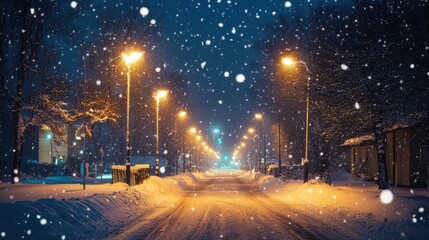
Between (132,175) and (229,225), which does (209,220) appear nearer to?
(229,225)

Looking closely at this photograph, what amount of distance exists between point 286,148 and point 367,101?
4693 cm

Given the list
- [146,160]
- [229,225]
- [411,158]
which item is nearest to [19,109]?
[229,225]

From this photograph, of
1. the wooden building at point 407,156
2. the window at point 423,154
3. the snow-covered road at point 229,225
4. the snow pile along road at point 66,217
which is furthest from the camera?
the window at point 423,154

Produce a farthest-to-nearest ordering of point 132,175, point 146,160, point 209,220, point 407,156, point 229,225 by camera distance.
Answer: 1. point 146,160
2. point 407,156
3. point 132,175
4. point 209,220
5. point 229,225

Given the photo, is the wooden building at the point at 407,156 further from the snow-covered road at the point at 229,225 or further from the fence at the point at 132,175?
the fence at the point at 132,175

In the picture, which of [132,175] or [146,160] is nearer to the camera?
[132,175]

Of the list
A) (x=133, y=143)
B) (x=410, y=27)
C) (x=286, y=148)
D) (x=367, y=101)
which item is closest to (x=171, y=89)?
(x=133, y=143)

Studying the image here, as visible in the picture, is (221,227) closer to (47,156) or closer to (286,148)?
(286,148)

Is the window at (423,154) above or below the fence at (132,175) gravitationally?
above

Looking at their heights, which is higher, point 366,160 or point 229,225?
point 366,160

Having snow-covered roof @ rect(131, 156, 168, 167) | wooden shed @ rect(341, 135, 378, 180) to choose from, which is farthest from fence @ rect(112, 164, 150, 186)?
snow-covered roof @ rect(131, 156, 168, 167)

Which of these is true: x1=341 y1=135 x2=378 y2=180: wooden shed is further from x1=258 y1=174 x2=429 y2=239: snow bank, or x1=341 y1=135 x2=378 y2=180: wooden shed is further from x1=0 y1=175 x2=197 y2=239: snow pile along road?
x1=0 y1=175 x2=197 y2=239: snow pile along road

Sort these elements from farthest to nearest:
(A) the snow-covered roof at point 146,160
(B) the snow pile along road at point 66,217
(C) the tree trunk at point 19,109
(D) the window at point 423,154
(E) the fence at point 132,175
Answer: (A) the snow-covered roof at point 146,160 → (D) the window at point 423,154 → (E) the fence at point 132,175 → (C) the tree trunk at point 19,109 → (B) the snow pile along road at point 66,217

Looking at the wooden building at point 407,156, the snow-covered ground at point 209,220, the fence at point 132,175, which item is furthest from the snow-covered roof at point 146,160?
the snow-covered ground at point 209,220
